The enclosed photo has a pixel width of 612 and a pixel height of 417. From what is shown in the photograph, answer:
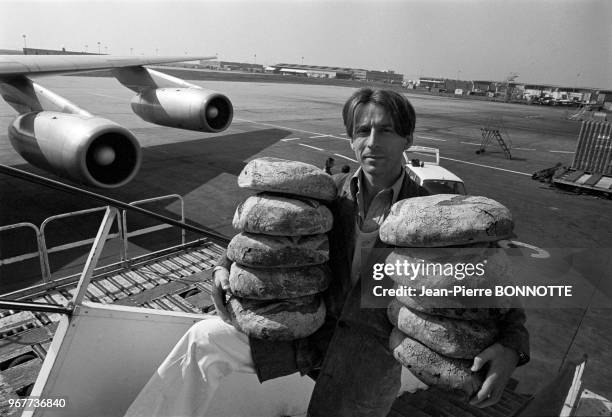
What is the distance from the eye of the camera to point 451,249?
211 cm

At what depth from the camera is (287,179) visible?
257 cm

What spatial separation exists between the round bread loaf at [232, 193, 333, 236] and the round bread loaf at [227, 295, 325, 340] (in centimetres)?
51

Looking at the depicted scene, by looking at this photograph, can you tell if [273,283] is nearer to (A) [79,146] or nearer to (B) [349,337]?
(B) [349,337]

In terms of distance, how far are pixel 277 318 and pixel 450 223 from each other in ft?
4.28

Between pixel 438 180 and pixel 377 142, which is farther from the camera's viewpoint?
pixel 438 180

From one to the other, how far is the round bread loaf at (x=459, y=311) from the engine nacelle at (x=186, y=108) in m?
13.3

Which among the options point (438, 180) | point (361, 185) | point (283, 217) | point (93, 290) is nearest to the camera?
point (283, 217)

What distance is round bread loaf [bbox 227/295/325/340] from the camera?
102 inches

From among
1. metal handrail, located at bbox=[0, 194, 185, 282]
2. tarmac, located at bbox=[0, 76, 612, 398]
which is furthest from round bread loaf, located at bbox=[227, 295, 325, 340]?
metal handrail, located at bbox=[0, 194, 185, 282]

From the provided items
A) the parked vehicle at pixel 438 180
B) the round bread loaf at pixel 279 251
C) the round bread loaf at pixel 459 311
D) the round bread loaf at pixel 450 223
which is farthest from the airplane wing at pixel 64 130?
the round bread loaf at pixel 459 311

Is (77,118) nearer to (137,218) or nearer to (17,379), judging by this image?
(137,218)

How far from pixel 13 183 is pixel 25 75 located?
4884 mm

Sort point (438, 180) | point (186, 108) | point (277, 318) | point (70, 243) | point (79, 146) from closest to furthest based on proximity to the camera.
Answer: point (277, 318) < point (79, 146) < point (70, 243) < point (438, 180) < point (186, 108)

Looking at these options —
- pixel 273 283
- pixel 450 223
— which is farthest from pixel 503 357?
pixel 273 283
